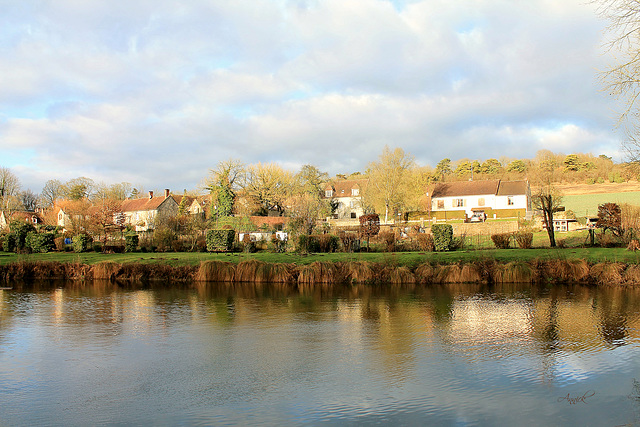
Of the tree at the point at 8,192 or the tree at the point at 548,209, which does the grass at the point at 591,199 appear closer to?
the tree at the point at 548,209

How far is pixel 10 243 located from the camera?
120ft

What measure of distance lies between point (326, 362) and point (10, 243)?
115ft

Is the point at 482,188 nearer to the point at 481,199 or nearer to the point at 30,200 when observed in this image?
the point at 481,199

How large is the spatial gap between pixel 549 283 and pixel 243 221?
2606 cm

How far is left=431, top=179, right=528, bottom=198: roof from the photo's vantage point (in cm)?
6794

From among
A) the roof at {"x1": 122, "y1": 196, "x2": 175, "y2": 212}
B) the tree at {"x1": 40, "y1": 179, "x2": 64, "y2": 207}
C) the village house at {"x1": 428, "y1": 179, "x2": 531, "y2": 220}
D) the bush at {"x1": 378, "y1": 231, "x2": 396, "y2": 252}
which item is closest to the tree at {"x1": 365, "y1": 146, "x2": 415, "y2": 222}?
the village house at {"x1": 428, "y1": 179, "x2": 531, "y2": 220}

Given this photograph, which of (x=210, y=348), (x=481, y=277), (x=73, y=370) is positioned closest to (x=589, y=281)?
(x=481, y=277)

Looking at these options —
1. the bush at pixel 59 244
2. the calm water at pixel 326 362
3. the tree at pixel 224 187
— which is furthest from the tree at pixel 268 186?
the calm water at pixel 326 362

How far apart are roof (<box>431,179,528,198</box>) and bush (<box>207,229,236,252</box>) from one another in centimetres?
4669

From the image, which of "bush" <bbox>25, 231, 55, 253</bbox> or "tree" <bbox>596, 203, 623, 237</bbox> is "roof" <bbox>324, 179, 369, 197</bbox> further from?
"bush" <bbox>25, 231, 55, 253</bbox>

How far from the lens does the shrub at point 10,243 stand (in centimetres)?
3644

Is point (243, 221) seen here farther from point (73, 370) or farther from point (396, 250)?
point (73, 370)

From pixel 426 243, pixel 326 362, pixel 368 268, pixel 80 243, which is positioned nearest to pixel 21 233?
pixel 80 243

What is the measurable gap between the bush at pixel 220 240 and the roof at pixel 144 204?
49741 mm
